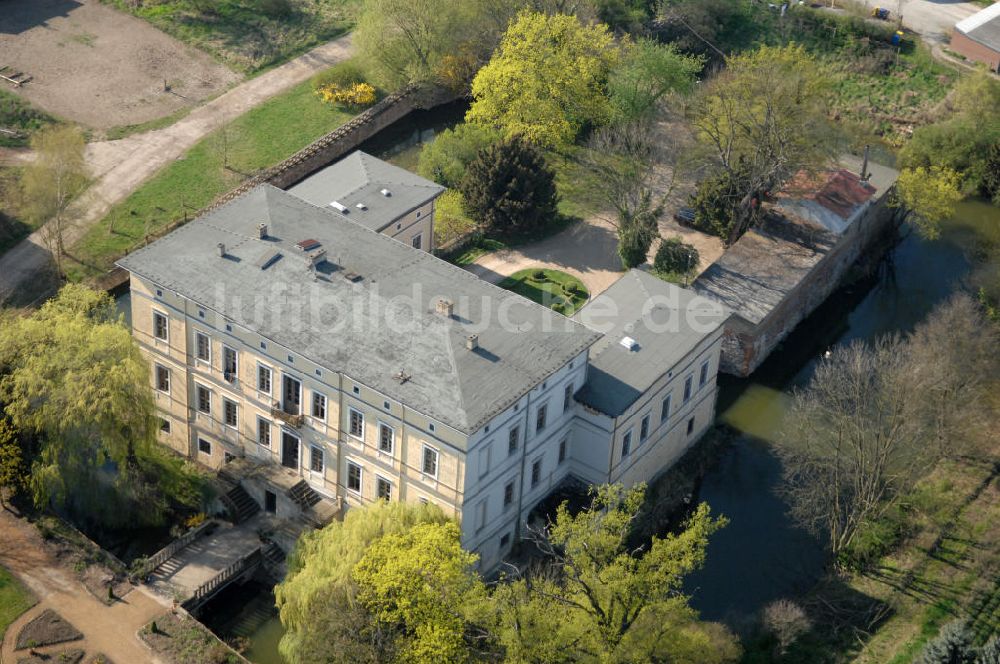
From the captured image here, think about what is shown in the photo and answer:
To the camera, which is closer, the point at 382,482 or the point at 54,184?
the point at 382,482

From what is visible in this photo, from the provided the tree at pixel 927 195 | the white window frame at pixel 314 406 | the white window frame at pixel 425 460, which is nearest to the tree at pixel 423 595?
the white window frame at pixel 425 460

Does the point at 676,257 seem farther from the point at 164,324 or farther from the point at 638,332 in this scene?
the point at 164,324

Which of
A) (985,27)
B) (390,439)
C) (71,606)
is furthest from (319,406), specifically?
(985,27)

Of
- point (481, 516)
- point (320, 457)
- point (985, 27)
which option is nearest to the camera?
point (481, 516)

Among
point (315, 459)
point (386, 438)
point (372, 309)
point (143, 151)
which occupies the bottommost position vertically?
point (143, 151)

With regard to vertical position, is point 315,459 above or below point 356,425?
below

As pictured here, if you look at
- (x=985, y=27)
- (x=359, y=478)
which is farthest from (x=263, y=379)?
(x=985, y=27)

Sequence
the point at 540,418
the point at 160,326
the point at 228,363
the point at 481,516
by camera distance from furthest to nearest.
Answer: the point at 160,326, the point at 228,363, the point at 540,418, the point at 481,516

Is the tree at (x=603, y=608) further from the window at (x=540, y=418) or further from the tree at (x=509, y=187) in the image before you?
the tree at (x=509, y=187)

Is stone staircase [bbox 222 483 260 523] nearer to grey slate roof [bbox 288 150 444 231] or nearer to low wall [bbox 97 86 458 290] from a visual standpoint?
grey slate roof [bbox 288 150 444 231]
